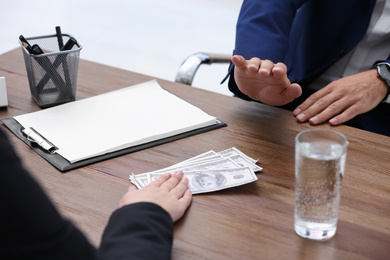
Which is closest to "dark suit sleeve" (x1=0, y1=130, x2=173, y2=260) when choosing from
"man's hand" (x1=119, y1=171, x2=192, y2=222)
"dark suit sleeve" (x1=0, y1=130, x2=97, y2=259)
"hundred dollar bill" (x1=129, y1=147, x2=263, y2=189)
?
"dark suit sleeve" (x1=0, y1=130, x2=97, y2=259)

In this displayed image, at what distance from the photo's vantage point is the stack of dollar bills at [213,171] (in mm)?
987

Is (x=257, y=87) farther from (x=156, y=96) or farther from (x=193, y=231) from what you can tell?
(x=193, y=231)

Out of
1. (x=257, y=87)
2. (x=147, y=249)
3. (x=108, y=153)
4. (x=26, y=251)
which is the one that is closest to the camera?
(x=26, y=251)

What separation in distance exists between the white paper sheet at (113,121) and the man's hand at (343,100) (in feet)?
0.91

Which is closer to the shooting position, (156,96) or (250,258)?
(250,258)

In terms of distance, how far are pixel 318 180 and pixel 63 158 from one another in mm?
567

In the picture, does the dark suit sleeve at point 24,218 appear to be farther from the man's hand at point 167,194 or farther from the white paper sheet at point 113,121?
the white paper sheet at point 113,121

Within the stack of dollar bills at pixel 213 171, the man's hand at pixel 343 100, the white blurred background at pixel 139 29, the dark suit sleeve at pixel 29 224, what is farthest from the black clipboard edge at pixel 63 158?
the white blurred background at pixel 139 29

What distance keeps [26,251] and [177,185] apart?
44 cm

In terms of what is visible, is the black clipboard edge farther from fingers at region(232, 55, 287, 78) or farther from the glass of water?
the glass of water

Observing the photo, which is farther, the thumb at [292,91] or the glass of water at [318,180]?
the thumb at [292,91]

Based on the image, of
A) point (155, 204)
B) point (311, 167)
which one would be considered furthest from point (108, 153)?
point (311, 167)

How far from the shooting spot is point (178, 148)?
3.74 feet

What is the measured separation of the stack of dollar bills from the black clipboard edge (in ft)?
0.35
